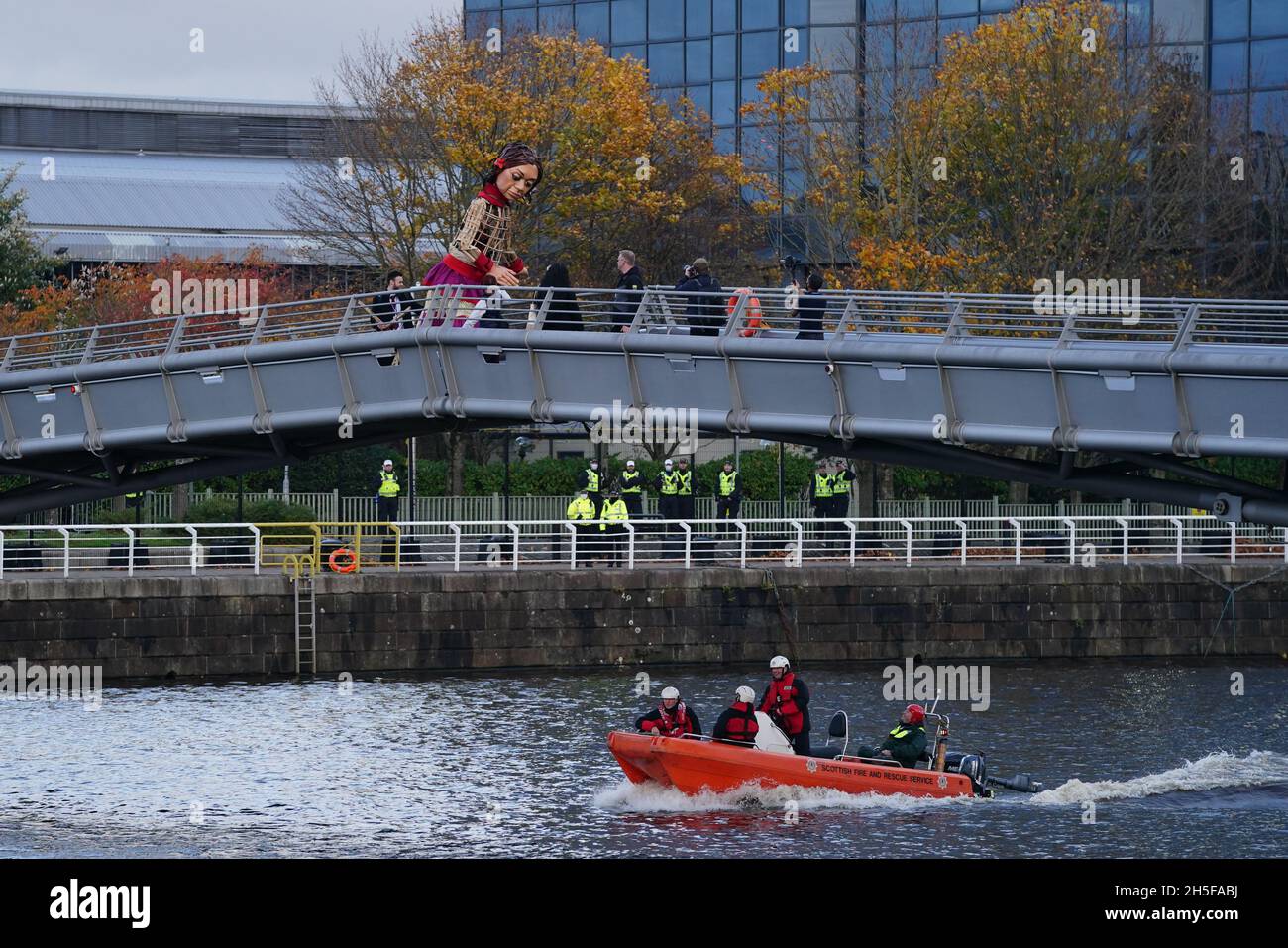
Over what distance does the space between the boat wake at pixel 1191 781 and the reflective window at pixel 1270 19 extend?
1438 inches

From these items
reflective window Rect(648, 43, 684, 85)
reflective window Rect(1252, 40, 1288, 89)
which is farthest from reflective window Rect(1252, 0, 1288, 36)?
reflective window Rect(648, 43, 684, 85)

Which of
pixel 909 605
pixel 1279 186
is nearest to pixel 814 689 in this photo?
pixel 909 605

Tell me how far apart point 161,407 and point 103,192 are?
5693 cm

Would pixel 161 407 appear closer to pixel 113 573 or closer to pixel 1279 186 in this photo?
pixel 113 573

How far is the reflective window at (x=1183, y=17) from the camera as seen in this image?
6600 cm

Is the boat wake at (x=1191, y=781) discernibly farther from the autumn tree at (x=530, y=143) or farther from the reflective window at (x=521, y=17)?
the reflective window at (x=521, y=17)

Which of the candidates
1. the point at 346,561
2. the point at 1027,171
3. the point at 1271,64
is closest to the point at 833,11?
the point at 1271,64

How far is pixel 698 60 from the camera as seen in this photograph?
7344 cm

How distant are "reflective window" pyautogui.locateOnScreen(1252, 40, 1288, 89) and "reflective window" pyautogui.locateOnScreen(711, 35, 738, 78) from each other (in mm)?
17148

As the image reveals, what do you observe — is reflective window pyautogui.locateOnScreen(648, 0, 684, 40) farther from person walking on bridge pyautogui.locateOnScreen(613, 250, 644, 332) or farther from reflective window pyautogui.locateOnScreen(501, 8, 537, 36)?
person walking on bridge pyautogui.locateOnScreen(613, 250, 644, 332)

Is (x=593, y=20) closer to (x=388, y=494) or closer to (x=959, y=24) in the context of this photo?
(x=959, y=24)

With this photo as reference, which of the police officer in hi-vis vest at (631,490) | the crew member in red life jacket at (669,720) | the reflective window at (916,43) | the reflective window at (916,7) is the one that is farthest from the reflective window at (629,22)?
the crew member in red life jacket at (669,720)

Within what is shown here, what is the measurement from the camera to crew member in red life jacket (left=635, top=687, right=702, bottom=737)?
31156 millimetres

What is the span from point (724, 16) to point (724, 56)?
1459 mm
